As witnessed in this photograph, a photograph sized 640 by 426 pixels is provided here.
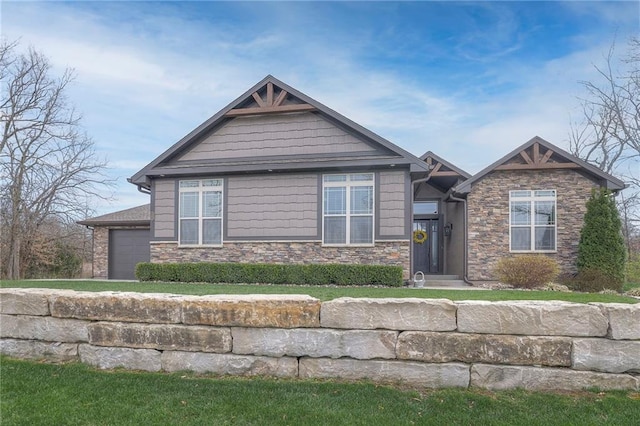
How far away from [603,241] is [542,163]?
2655 millimetres

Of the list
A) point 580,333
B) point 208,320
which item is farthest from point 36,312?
point 580,333

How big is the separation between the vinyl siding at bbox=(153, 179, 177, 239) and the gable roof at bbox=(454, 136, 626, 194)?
8778mm

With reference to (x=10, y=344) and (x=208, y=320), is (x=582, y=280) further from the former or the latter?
(x=10, y=344)

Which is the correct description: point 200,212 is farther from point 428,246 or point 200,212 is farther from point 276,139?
point 428,246

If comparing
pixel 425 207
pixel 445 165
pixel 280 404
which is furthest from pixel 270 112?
pixel 280 404

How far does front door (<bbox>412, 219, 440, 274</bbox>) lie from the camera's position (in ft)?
49.7

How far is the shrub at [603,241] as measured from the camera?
10.5 metres

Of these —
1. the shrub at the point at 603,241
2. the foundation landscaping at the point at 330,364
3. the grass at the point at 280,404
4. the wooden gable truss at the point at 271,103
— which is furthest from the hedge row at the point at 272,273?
the grass at the point at 280,404

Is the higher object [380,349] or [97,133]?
[97,133]

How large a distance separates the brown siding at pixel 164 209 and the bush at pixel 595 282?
11.8 metres

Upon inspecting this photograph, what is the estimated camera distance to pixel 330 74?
12.7 meters

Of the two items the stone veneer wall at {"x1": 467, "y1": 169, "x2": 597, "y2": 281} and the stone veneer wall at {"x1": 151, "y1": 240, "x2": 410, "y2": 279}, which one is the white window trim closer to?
the stone veneer wall at {"x1": 151, "y1": 240, "x2": 410, "y2": 279}

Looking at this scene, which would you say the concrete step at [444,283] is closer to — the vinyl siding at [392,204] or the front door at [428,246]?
the vinyl siding at [392,204]

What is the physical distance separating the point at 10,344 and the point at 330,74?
10.9m
